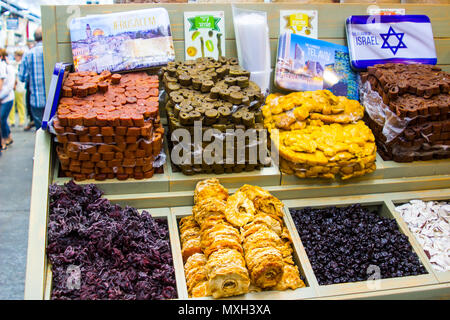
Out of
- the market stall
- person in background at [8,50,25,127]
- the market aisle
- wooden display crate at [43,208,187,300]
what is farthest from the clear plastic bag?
person in background at [8,50,25,127]

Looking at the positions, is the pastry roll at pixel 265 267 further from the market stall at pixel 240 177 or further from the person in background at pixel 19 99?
the person in background at pixel 19 99

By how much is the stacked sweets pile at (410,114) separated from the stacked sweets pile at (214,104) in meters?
0.90

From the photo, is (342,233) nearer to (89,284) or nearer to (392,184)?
(392,184)

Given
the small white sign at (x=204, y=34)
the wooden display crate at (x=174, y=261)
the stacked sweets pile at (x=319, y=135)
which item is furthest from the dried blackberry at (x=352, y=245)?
the small white sign at (x=204, y=34)

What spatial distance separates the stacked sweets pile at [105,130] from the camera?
2535 mm

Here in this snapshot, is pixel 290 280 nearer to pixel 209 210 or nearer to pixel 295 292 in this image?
pixel 295 292

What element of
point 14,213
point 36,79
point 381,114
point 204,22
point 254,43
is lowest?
point 14,213

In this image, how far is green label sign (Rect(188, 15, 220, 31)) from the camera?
3.24 meters

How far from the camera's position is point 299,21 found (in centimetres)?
337

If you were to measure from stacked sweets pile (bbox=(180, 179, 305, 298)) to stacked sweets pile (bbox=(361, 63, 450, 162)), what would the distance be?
3.29 feet

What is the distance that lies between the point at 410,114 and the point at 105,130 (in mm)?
1934

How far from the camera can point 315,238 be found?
2.65 meters

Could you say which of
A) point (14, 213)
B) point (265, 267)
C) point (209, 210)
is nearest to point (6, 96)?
point (14, 213)

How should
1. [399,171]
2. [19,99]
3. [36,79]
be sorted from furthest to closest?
1. [19,99]
2. [36,79]
3. [399,171]
